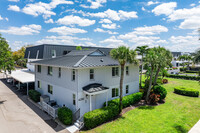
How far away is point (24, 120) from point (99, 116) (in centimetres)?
803

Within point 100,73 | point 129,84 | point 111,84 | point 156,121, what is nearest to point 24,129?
point 100,73

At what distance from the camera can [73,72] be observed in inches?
546

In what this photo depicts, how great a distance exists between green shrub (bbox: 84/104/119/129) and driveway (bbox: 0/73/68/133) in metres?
2.23

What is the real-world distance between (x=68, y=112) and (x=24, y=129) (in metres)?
4.14

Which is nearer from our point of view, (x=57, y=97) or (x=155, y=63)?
(x=57, y=97)

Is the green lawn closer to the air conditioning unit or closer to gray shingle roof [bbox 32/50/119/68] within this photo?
gray shingle roof [bbox 32/50/119/68]

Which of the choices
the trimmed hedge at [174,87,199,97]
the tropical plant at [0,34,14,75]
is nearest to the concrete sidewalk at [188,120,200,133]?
the trimmed hedge at [174,87,199,97]

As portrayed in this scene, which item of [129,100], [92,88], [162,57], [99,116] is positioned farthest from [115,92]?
[162,57]

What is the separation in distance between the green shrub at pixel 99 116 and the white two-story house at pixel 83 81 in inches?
43.7

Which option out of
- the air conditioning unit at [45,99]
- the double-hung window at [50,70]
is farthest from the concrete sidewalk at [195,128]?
the double-hung window at [50,70]

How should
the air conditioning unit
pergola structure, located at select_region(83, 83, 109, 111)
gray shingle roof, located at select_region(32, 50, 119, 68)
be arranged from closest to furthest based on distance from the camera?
1. pergola structure, located at select_region(83, 83, 109, 111)
2. gray shingle roof, located at select_region(32, 50, 119, 68)
3. the air conditioning unit

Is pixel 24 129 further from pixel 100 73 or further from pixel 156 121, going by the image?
pixel 156 121

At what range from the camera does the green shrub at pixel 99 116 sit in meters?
11.5

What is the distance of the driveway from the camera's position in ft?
37.3
